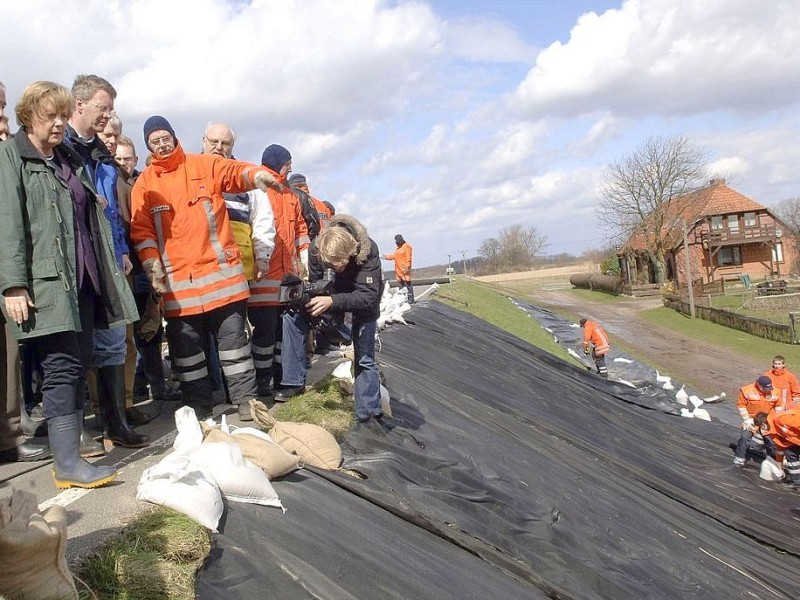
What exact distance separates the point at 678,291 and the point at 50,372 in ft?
144

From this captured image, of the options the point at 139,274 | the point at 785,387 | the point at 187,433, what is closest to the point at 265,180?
the point at 139,274

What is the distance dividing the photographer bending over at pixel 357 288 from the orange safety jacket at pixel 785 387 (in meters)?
7.83

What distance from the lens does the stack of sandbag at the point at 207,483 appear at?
275 centimetres

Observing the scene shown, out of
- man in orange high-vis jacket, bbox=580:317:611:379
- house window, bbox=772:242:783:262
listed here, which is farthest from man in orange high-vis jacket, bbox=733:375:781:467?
house window, bbox=772:242:783:262

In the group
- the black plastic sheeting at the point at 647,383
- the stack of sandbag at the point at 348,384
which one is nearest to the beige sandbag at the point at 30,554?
the stack of sandbag at the point at 348,384

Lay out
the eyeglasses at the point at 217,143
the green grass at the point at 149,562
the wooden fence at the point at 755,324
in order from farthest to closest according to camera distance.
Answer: the wooden fence at the point at 755,324 → the eyeglasses at the point at 217,143 → the green grass at the point at 149,562

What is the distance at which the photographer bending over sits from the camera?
177 inches

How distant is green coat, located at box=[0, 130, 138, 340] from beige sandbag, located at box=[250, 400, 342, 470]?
116 cm

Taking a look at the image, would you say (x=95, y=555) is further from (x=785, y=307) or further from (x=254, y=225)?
(x=785, y=307)

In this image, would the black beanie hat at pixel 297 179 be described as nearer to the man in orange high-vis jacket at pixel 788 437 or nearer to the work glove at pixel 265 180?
the work glove at pixel 265 180

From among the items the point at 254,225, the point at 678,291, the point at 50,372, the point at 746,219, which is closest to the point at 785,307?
the point at 678,291

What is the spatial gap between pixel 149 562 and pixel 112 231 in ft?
7.52

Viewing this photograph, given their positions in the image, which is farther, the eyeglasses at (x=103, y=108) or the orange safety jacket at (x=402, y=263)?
the orange safety jacket at (x=402, y=263)

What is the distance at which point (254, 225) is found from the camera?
5.14m
